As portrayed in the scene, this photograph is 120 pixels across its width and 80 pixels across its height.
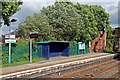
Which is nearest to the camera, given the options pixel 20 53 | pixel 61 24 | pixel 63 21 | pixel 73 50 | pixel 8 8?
pixel 8 8

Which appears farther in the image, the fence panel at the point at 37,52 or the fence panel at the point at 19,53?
the fence panel at the point at 37,52

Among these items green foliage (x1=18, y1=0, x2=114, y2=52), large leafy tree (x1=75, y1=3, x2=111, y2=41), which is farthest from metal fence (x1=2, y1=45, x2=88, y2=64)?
large leafy tree (x1=75, y1=3, x2=111, y2=41)

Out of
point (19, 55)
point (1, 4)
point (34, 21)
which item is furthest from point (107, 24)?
point (1, 4)

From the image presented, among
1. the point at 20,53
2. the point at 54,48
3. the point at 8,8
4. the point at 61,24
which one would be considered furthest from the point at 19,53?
the point at 61,24

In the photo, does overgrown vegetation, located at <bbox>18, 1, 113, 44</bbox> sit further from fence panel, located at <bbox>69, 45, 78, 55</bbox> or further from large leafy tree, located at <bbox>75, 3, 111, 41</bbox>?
fence panel, located at <bbox>69, 45, 78, 55</bbox>

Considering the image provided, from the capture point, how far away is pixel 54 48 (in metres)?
30.5

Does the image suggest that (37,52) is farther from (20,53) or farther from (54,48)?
(54,48)

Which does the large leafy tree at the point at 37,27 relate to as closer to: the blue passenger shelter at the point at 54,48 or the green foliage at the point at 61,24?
the green foliage at the point at 61,24

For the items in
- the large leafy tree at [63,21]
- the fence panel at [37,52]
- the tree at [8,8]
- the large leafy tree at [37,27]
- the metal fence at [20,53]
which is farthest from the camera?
the large leafy tree at [63,21]

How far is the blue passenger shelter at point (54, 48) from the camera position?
26.9 meters

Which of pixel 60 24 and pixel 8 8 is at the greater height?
pixel 60 24

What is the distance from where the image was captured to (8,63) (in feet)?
69.5

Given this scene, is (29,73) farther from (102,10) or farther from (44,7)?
(102,10)

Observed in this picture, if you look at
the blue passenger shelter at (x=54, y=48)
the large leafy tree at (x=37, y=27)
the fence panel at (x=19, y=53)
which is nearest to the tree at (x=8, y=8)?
the fence panel at (x=19, y=53)
